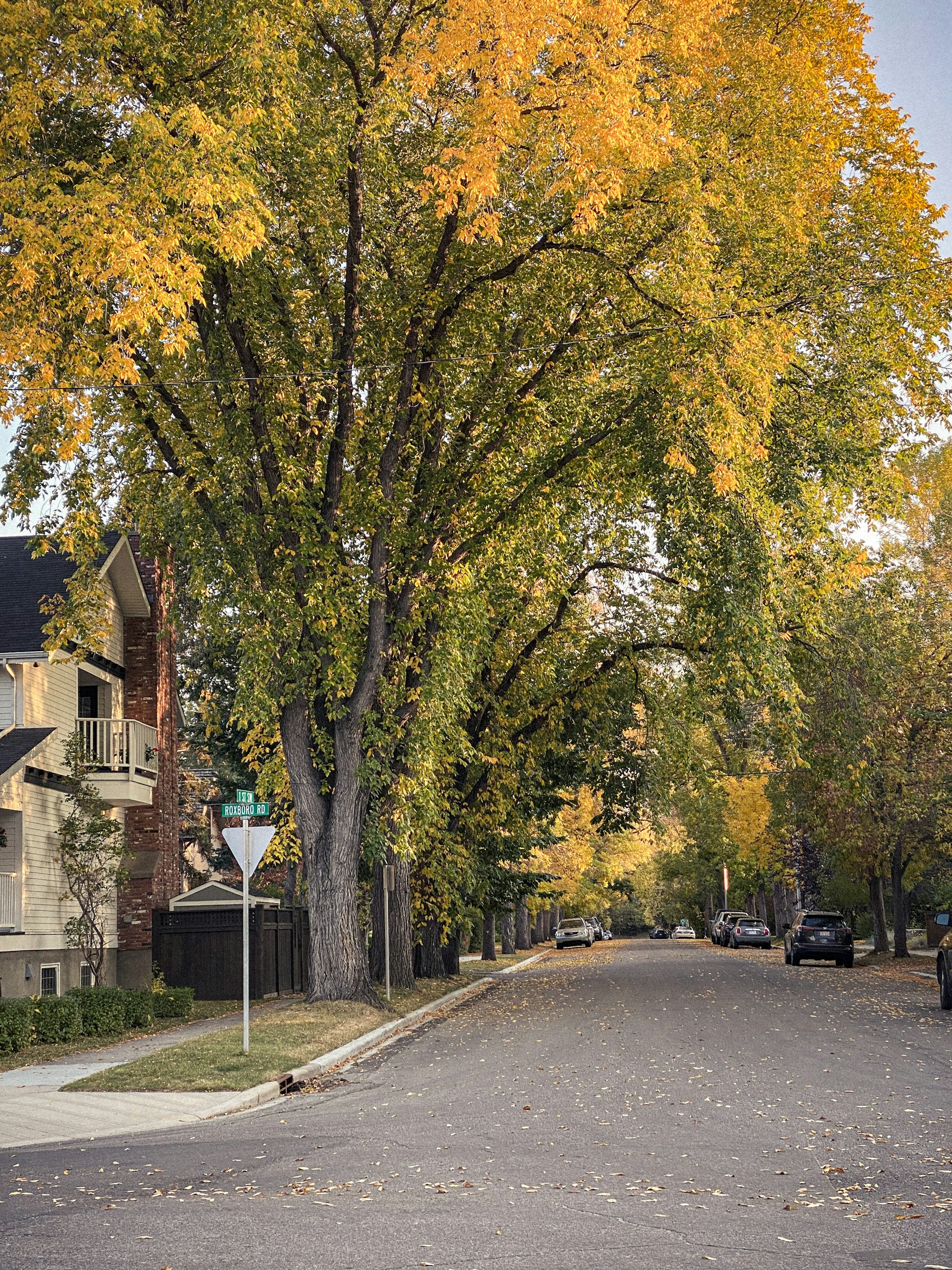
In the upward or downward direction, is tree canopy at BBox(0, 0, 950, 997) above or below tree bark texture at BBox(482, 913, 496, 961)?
above

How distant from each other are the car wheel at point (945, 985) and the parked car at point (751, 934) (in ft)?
118

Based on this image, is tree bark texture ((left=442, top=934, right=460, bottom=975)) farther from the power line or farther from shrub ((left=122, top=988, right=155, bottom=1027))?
the power line

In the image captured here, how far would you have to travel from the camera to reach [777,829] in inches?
1766

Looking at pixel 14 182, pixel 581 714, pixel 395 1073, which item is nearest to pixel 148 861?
pixel 581 714

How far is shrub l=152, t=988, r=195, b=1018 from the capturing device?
22.6m

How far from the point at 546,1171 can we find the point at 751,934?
4972 centimetres

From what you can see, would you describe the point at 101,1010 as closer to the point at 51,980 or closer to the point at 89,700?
the point at 51,980

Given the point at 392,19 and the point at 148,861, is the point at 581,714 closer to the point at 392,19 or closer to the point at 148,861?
the point at 148,861

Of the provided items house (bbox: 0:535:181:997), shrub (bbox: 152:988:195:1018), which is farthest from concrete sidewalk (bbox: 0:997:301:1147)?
house (bbox: 0:535:181:997)

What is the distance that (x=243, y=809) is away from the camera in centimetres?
1577

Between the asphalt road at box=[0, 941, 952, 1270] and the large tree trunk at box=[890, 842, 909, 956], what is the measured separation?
18.0 m

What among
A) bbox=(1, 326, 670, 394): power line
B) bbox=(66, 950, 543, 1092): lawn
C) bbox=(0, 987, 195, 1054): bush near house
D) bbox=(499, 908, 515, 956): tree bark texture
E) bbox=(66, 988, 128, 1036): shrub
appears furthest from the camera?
bbox=(499, 908, 515, 956): tree bark texture

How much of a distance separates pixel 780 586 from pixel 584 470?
4254 mm

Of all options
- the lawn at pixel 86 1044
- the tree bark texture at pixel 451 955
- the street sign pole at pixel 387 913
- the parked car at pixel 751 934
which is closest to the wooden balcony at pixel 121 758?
the lawn at pixel 86 1044
